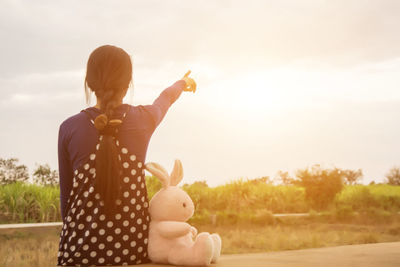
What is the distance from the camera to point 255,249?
292 inches

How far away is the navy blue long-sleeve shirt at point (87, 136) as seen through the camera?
91.4 inches

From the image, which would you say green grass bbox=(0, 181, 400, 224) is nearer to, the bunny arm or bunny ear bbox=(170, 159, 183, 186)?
bunny ear bbox=(170, 159, 183, 186)

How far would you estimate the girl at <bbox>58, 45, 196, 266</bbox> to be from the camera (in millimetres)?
2207

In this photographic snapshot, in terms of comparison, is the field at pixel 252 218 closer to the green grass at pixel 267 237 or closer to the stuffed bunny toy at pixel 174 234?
the green grass at pixel 267 237

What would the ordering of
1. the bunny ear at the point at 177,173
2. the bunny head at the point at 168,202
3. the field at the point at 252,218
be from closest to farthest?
the bunny head at the point at 168,202, the bunny ear at the point at 177,173, the field at the point at 252,218

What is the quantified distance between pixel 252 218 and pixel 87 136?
26.4ft

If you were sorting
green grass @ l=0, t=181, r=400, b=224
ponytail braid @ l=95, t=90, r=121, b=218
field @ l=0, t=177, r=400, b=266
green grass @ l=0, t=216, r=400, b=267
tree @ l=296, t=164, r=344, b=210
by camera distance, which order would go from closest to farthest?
1. ponytail braid @ l=95, t=90, r=121, b=218
2. green grass @ l=0, t=216, r=400, b=267
3. field @ l=0, t=177, r=400, b=266
4. green grass @ l=0, t=181, r=400, b=224
5. tree @ l=296, t=164, r=344, b=210

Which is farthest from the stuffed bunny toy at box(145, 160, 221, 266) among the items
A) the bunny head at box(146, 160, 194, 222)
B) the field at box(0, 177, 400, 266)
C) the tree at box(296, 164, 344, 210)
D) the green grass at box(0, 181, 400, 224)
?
the tree at box(296, 164, 344, 210)

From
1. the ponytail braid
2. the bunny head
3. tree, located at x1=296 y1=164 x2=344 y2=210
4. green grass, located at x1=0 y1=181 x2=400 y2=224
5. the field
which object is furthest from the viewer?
tree, located at x1=296 y1=164 x2=344 y2=210

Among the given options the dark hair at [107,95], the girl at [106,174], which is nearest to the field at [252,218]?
the girl at [106,174]

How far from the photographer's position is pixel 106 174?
7.07 ft

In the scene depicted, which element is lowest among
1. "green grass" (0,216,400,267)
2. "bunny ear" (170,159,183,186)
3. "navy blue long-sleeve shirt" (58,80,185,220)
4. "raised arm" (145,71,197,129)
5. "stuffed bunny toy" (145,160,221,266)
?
"green grass" (0,216,400,267)

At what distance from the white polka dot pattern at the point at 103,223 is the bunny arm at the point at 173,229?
0.10 metres

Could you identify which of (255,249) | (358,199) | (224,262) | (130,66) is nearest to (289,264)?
(224,262)
